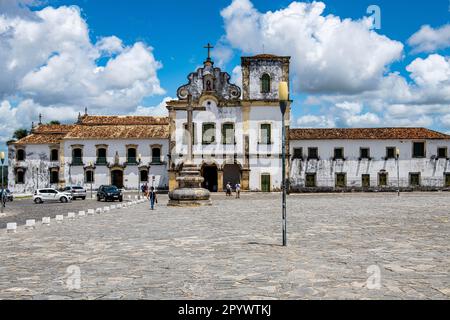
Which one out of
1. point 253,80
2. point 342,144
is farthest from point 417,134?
point 253,80

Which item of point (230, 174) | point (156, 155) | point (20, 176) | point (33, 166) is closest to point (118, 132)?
point (156, 155)

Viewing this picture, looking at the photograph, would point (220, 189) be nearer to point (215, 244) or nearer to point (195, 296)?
point (215, 244)

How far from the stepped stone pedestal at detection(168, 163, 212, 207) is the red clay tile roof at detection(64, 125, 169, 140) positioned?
23.1m

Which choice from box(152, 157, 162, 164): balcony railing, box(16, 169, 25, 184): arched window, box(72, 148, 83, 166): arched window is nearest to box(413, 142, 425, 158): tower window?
box(152, 157, 162, 164): balcony railing

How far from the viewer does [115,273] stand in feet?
23.4

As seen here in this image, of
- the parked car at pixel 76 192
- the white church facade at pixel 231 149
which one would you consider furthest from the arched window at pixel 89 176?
the parked car at pixel 76 192

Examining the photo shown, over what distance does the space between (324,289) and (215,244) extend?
4.42 m

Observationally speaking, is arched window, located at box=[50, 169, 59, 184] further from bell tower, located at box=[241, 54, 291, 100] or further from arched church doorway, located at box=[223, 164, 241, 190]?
bell tower, located at box=[241, 54, 291, 100]

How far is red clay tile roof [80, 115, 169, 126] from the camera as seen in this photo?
50.4 metres

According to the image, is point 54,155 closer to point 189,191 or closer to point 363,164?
point 189,191

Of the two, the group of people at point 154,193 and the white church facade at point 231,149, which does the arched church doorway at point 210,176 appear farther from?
Answer: the group of people at point 154,193

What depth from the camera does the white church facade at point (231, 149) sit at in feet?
136

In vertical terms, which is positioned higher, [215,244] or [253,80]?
[253,80]

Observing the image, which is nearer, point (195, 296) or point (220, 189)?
point (195, 296)
